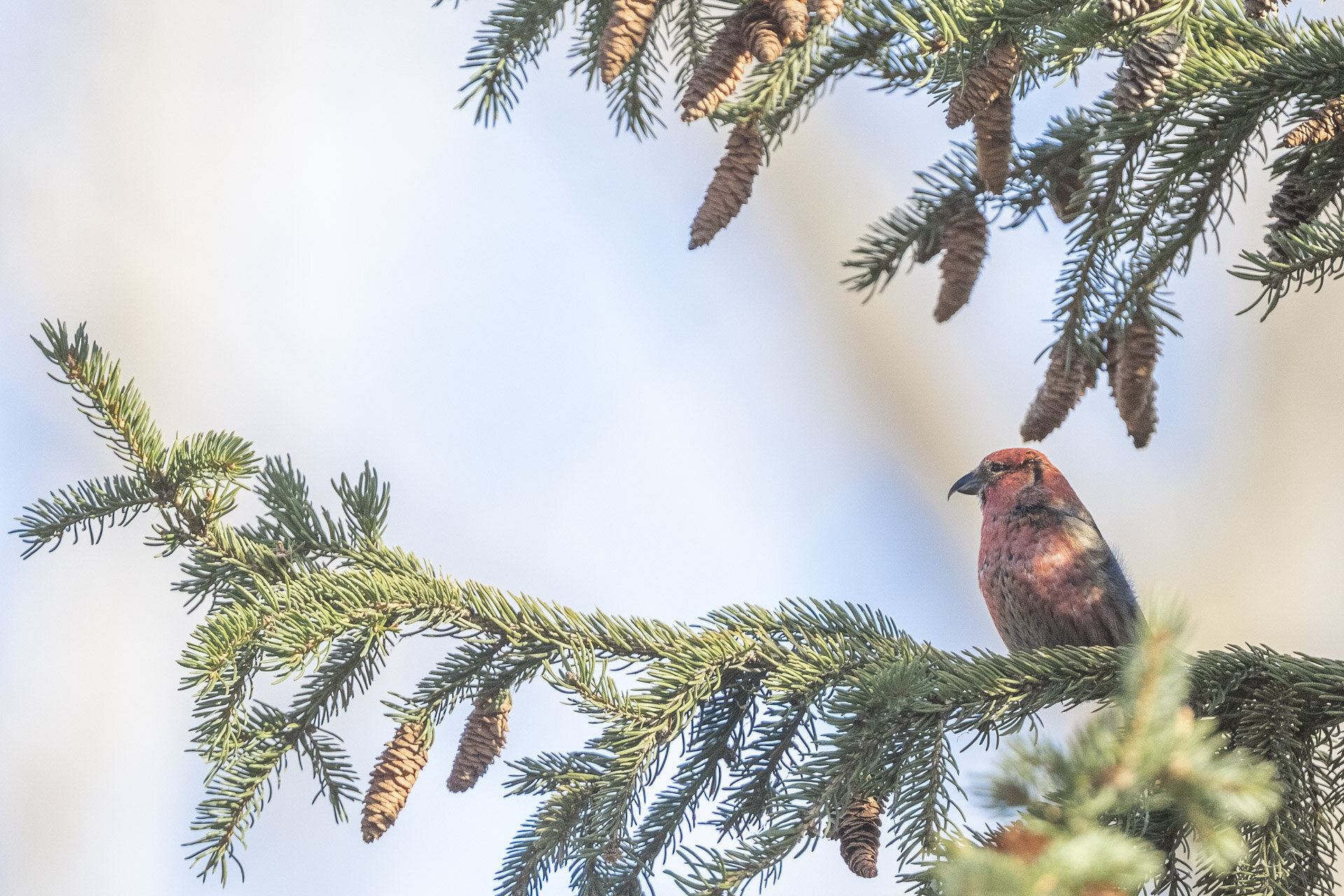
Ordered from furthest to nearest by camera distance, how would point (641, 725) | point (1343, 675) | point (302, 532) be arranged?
point (302, 532) → point (641, 725) → point (1343, 675)

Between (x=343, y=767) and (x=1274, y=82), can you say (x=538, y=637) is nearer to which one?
(x=343, y=767)

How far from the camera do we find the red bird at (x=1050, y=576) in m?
2.41

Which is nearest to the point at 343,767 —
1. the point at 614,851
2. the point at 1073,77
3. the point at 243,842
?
the point at 243,842

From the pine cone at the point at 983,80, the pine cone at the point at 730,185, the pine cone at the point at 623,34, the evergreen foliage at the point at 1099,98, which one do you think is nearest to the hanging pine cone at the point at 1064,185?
the evergreen foliage at the point at 1099,98

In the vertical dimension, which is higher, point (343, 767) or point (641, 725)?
point (343, 767)

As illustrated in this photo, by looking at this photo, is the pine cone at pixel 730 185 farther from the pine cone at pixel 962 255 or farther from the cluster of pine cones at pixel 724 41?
the pine cone at pixel 962 255

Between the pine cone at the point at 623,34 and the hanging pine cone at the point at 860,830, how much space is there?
0.97 m

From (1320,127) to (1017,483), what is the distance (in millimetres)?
1367

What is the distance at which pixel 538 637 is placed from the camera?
1516 millimetres

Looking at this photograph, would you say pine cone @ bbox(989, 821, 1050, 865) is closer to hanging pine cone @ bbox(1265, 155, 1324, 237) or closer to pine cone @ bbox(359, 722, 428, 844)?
pine cone @ bbox(359, 722, 428, 844)

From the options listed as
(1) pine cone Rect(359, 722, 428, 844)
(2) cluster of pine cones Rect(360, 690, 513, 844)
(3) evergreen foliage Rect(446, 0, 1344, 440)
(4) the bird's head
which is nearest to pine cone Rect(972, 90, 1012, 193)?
(3) evergreen foliage Rect(446, 0, 1344, 440)

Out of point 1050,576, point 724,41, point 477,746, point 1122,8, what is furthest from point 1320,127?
point 477,746

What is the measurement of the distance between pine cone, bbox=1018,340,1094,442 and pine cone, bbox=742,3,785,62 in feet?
2.09

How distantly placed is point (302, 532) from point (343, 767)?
340 millimetres
